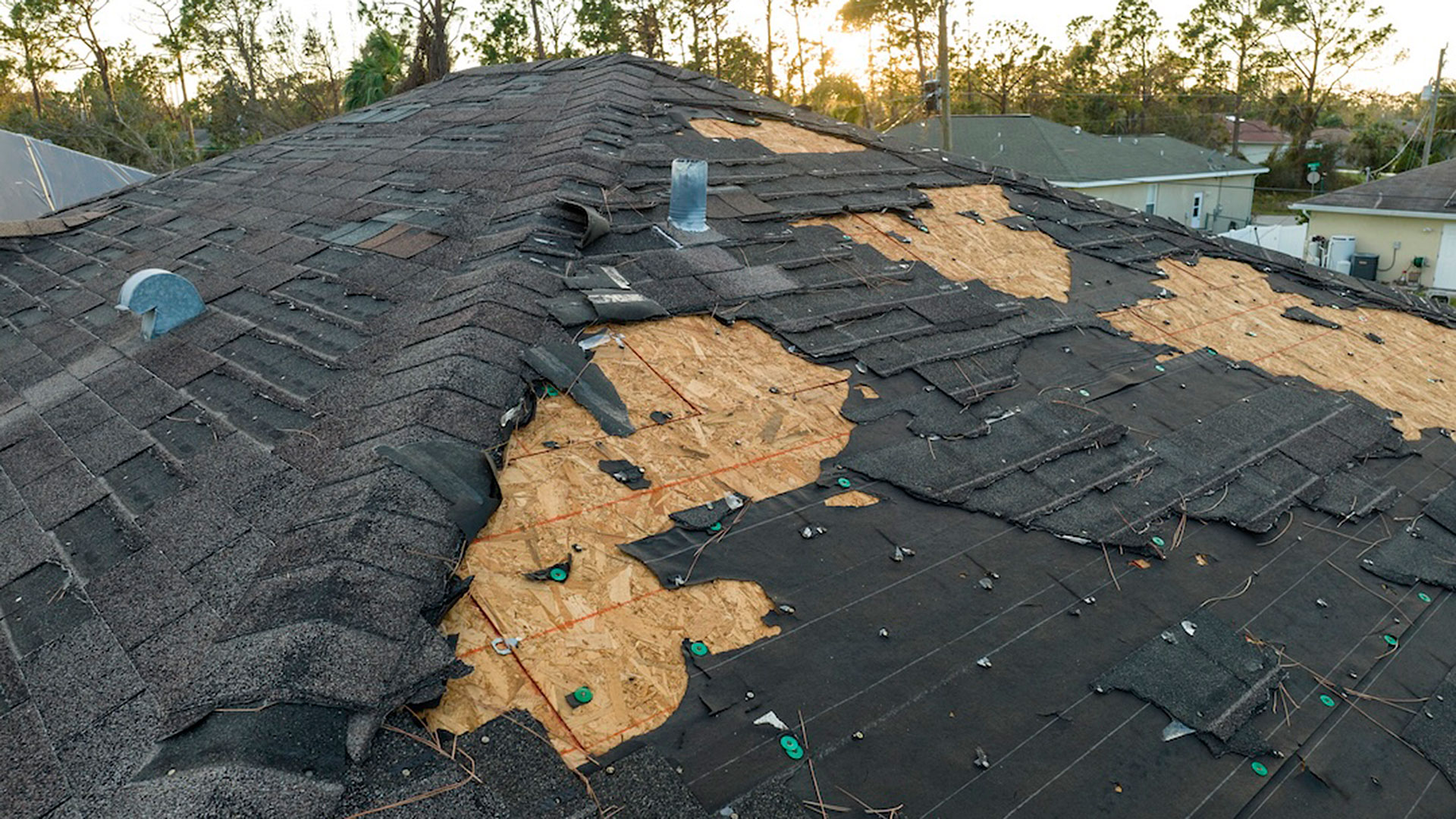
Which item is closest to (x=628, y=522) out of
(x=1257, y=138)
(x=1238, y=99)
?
(x=1238, y=99)

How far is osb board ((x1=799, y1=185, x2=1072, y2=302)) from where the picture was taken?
680 cm

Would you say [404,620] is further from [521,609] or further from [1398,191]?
[1398,191]

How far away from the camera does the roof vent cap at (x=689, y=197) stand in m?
6.22

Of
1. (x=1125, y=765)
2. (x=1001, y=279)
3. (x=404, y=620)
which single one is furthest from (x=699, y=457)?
(x=1001, y=279)

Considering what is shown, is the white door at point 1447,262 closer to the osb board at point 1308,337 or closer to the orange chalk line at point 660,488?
the osb board at point 1308,337

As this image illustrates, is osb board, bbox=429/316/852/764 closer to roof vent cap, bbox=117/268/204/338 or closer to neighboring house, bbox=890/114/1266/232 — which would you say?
roof vent cap, bbox=117/268/204/338

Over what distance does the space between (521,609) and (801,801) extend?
123cm

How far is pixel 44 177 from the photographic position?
14086 millimetres

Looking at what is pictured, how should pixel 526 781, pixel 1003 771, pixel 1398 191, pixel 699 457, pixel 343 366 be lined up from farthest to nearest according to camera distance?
pixel 1398 191 → pixel 343 366 → pixel 699 457 → pixel 1003 771 → pixel 526 781

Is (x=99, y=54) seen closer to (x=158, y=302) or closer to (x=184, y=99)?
(x=184, y=99)

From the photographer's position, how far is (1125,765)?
2.89 metres

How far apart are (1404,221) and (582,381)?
29102 mm

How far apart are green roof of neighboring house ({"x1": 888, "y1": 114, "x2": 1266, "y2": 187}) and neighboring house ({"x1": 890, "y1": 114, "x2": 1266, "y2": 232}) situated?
4 centimetres

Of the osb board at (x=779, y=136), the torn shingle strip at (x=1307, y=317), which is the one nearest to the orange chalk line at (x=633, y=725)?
the osb board at (x=779, y=136)
